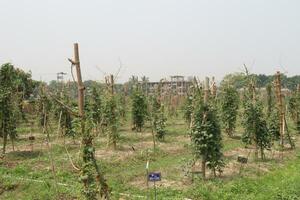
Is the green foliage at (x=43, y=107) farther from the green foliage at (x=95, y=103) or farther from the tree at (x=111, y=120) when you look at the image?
the tree at (x=111, y=120)

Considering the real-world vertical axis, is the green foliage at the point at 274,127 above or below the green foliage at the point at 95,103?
below

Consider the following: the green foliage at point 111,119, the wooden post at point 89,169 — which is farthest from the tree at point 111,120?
the wooden post at point 89,169

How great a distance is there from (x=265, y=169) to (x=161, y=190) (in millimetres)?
5548

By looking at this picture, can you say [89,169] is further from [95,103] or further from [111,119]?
[95,103]

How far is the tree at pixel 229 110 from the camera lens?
26172 millimetres

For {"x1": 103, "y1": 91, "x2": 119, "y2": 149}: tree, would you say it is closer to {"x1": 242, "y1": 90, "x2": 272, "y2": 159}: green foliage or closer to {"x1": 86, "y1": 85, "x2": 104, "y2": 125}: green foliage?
{"x1": 86, "y1": 85, "x2": 104, "y2": 125}: green foliage

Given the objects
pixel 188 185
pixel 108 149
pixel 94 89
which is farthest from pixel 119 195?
pixel 94 89

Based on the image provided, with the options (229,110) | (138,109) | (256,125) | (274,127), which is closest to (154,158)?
(256,125)

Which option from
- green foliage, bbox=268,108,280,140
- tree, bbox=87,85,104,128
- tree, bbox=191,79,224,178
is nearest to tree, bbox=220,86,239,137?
green foliage, bbox=268,108,280,140

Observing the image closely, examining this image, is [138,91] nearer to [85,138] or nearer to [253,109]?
[253,109]

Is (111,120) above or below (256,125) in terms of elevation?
above

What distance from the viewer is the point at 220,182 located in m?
14.1

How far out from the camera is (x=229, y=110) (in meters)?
26.3

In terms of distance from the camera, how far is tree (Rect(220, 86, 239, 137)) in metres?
26.2
